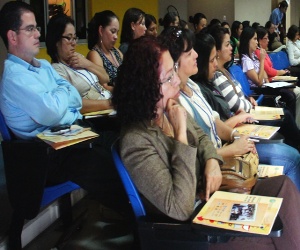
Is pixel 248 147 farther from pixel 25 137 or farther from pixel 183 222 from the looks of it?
pixel 25 137

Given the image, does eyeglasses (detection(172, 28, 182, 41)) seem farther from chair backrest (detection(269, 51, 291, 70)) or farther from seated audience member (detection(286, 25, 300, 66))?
seated audience member (detection(286, 25, 300, 66))

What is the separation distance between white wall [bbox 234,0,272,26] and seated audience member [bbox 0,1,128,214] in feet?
29.2

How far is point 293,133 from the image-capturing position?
11.6 feet

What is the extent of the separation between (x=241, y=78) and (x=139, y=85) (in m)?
2.73

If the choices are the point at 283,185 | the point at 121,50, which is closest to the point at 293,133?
the point at 121,50

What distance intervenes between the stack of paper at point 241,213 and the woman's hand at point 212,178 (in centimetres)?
18

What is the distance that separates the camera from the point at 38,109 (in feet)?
6.72

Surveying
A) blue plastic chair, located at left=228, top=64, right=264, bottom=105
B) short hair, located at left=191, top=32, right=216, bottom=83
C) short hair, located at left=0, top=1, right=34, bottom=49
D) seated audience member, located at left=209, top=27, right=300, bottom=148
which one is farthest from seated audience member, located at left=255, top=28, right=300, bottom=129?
short hair, located at left=0, top=1, right=34, bottom=49

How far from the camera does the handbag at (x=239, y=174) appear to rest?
1.76 meters

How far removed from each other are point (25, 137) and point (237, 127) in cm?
122

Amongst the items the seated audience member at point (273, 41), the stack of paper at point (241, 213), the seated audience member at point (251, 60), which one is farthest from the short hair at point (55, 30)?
the seated audience member at point (273, 41)

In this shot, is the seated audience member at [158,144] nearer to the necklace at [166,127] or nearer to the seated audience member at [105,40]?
the necklace at [166,127]

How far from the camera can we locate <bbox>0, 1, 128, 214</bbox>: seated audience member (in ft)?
6.72

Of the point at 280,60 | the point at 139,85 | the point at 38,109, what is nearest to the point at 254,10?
the point at 280,60
